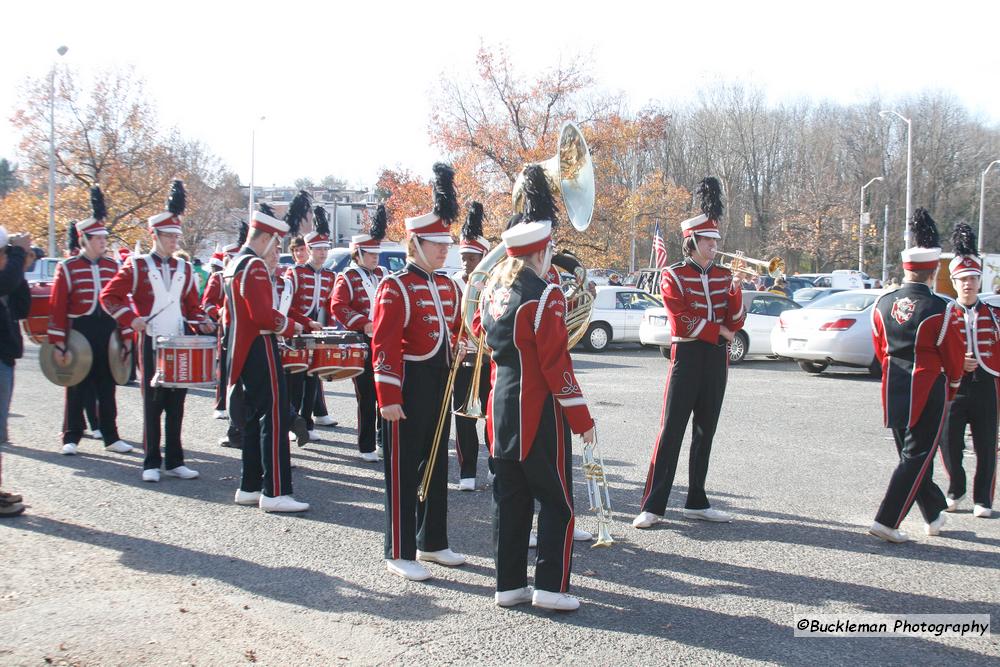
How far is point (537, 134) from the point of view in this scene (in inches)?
1181

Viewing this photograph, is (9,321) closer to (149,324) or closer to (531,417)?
(149,324)

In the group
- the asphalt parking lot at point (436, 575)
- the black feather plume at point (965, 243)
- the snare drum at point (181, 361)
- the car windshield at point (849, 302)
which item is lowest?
the asphalt parking lot at point (436, 575)

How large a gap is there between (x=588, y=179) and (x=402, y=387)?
71.4 inches

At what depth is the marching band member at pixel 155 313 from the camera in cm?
757

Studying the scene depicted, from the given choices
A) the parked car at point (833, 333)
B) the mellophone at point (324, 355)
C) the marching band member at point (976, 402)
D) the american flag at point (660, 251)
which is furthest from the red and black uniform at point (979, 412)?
the parked car at point (833, 333)

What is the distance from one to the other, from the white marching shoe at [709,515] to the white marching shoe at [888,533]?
1.01 m

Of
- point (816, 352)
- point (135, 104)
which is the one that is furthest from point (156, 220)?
point (135, 104)

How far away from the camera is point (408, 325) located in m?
5.39

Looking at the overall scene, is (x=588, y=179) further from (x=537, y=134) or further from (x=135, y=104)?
(x=135, y=104)

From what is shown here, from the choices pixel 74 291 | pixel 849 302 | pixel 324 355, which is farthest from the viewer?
pixel 849 302

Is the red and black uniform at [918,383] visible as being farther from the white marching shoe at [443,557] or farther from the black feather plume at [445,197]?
Answer: the black feather plume at [445,197]

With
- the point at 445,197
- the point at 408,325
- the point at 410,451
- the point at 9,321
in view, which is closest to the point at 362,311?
the point at 9,321

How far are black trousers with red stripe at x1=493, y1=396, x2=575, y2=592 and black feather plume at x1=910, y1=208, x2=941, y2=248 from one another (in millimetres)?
3339

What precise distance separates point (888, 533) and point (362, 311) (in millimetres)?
5124
